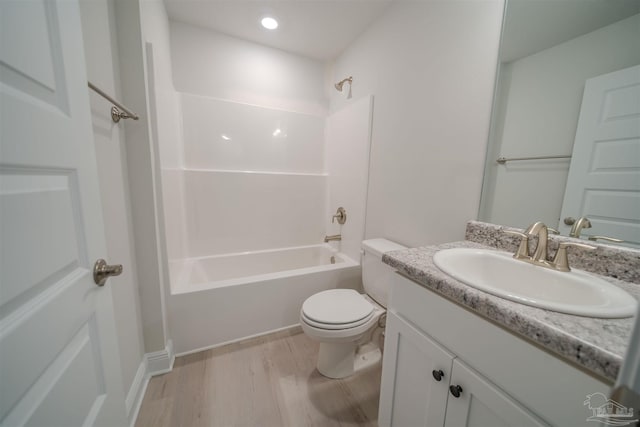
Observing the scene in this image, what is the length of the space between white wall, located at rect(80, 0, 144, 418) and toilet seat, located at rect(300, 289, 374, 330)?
88 centimetres

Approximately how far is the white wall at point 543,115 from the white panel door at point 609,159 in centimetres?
3

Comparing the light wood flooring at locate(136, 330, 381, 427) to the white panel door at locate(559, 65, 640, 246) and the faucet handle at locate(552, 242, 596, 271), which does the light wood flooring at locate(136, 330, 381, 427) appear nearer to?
the faucet handle at locate(552, 242, 596, 271)

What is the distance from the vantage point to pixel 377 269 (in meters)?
1.44

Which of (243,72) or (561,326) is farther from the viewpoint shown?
(243,72)

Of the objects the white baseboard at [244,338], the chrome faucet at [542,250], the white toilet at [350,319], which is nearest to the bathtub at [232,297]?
the white baseboard at [244,338]

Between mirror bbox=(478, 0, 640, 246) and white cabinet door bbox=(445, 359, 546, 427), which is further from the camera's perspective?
mirror bbox=(478, 0, 640, 246)

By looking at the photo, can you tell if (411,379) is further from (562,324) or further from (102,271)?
(102,271)

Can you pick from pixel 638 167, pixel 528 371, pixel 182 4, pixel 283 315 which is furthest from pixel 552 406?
pixel 182 4

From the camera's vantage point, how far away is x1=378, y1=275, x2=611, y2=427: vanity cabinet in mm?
439

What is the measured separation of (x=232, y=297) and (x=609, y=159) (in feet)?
6.32

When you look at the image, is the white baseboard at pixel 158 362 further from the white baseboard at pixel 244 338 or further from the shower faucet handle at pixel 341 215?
the shower faucet handle at pixel 341 215

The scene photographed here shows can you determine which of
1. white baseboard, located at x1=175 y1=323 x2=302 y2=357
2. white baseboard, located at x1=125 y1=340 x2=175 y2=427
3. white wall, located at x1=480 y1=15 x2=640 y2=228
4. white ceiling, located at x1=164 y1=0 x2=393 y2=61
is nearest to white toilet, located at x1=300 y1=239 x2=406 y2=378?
white baseboard, located at x1=175 y1=323 x2=302 y2=357

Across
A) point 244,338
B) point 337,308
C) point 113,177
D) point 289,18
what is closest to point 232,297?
point 244,338

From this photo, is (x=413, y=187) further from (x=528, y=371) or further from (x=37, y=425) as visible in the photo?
(x=37, y=425)
